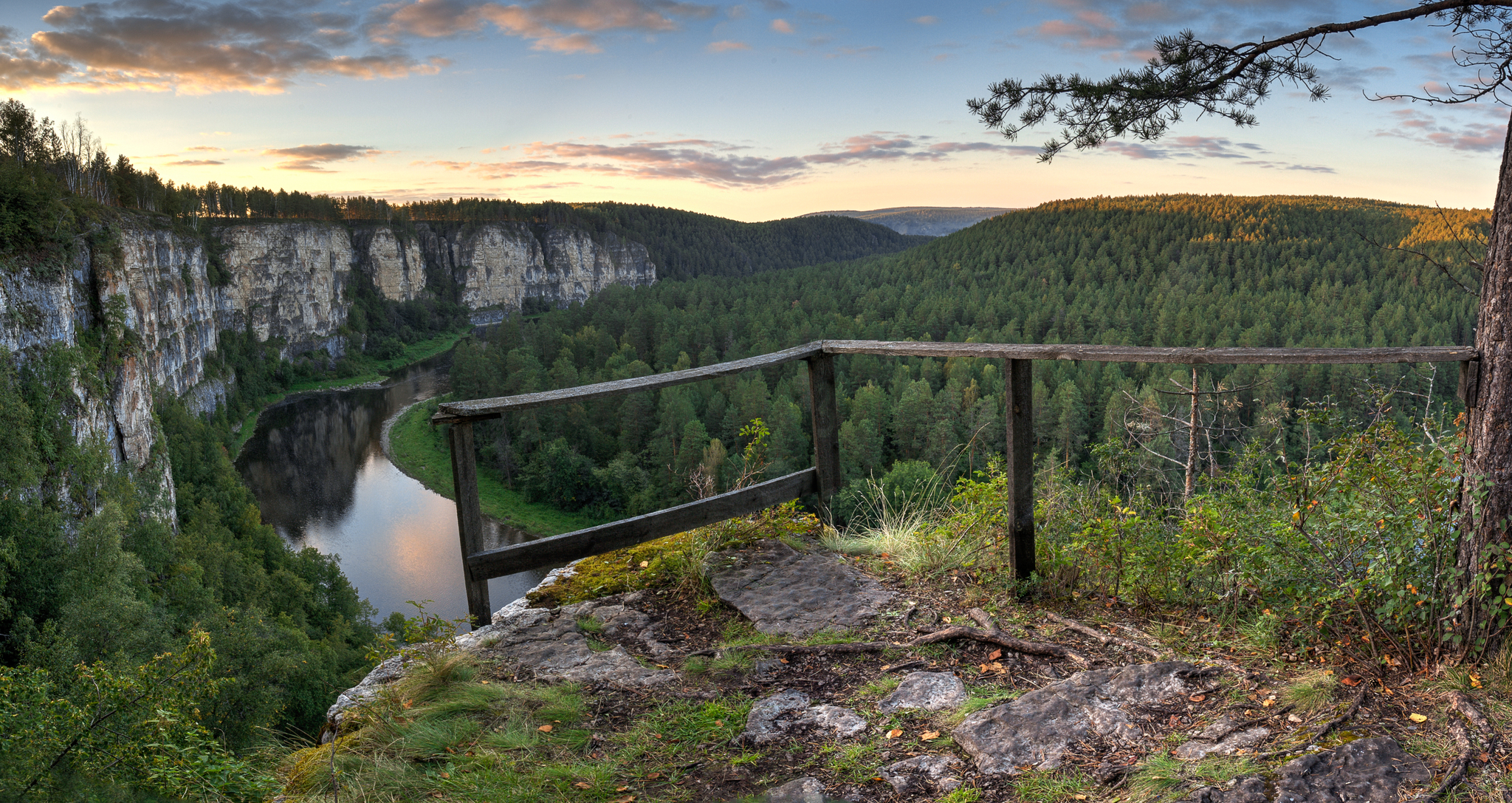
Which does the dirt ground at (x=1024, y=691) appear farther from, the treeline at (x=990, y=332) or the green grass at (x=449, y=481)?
the green grass at (x=449, y=481)

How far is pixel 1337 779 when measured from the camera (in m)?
2.17

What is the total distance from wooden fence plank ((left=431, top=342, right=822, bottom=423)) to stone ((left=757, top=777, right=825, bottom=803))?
1.75 m

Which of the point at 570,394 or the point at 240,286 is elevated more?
the point at 240,286

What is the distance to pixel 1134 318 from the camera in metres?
74.5

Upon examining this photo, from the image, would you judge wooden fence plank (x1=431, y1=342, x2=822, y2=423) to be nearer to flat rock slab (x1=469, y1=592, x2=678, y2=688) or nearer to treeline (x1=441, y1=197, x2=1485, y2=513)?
flat rock slab (x1=469, y1=592, x2=678, y2=688)

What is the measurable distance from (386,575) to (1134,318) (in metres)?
65.9

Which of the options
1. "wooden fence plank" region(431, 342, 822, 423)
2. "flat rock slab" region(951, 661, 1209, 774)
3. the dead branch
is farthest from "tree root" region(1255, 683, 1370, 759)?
"wooden fence plank" region(431, 342, 822, 423)

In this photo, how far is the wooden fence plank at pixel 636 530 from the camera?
4.16 meters

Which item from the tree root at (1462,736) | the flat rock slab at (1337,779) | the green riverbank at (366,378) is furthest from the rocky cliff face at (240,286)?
the tree root at (1462,736)

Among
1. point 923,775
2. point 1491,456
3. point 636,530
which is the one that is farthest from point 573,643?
point 1491,456

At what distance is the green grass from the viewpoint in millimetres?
46844

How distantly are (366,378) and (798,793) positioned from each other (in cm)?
10445

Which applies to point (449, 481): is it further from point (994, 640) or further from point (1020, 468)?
point (994, 640)

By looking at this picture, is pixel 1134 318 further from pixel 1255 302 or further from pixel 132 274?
pixel 132 274
